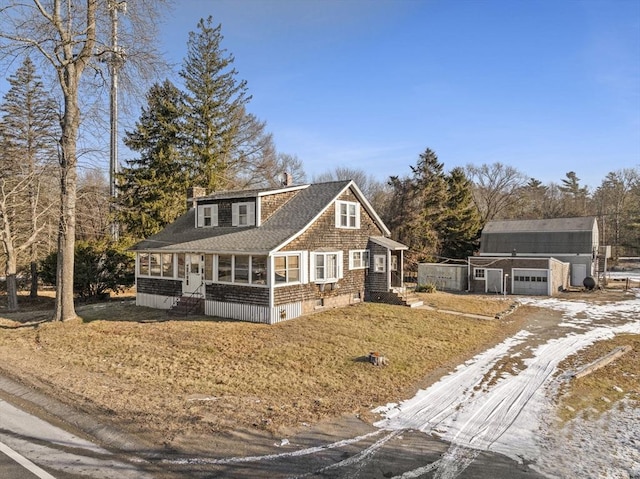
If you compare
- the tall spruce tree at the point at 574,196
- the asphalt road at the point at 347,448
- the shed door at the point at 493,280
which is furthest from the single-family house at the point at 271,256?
the tall spruce tree at the point at 574,196

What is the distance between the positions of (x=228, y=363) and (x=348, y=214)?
506 inches

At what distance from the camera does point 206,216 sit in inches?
897

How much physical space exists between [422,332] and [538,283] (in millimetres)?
20047

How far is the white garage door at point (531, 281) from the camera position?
3173cm

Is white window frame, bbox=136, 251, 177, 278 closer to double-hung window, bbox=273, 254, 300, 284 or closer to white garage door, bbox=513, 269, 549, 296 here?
double-hung window, bbox=273, 254, 300, 284

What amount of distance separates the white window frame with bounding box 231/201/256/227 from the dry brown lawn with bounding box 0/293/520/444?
558 centimetres

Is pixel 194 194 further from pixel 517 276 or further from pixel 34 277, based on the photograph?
pixel 517 276

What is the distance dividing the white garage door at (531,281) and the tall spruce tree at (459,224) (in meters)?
12.2

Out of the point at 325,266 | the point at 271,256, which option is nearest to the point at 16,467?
the point at 271,256

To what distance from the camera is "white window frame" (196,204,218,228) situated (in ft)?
73.5

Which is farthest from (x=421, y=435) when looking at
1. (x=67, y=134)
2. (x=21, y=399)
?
(x=67, y=134)

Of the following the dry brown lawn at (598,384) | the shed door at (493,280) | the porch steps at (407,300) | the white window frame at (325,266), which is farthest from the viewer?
the shed door at (493,280)

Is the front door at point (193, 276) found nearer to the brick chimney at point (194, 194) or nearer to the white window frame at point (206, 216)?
the white window frame at point (206, 216)

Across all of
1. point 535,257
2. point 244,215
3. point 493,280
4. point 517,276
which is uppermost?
point 244,215
